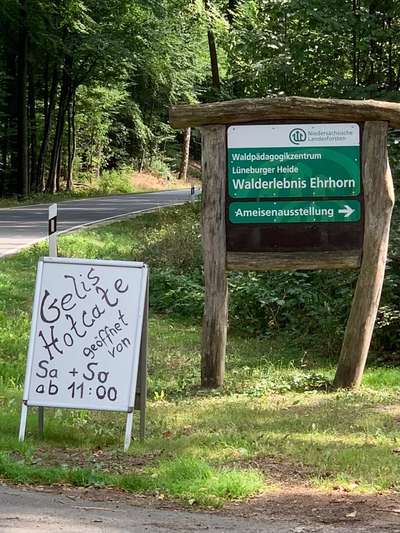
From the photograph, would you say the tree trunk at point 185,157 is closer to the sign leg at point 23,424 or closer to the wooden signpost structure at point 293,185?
the wooden signpost structure at point 293,185

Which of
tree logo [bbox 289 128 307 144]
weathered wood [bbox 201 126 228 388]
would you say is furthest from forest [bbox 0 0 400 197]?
weathered wood [bbox 201 126 228 388]

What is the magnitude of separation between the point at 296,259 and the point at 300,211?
46cm

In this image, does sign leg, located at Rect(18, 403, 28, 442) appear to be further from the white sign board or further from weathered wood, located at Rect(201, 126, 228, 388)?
weathered wood, located at Rect(201, 126, 228, 388)

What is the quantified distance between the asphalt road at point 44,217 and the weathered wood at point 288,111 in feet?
34.7

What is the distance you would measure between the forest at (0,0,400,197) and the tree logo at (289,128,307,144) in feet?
12.6

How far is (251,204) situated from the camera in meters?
7.92

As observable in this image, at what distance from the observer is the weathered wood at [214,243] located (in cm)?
795

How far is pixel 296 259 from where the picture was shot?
7945 millimetres

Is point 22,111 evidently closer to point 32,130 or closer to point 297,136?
point 32,130

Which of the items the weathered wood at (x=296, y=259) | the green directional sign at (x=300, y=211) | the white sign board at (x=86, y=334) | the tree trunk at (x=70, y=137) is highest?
the tree trunk at (x=70, y=137)

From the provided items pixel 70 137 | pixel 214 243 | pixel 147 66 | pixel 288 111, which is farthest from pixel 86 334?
pixel 70 137

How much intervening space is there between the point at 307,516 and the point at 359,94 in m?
9.83

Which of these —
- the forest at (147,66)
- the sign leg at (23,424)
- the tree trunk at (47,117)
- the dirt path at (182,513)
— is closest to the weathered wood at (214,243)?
the sign leg at (23,424)

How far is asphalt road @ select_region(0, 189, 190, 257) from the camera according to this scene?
65.1 feet
